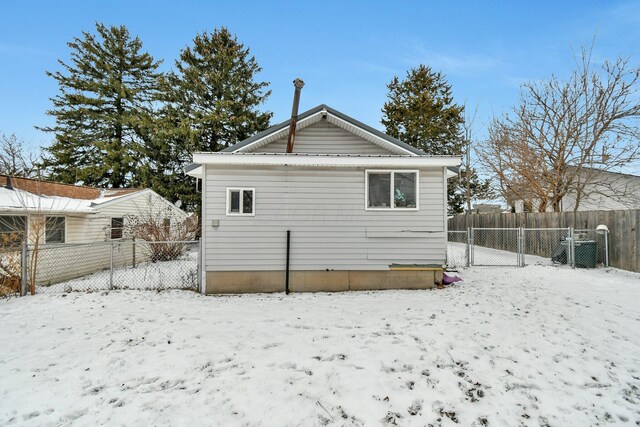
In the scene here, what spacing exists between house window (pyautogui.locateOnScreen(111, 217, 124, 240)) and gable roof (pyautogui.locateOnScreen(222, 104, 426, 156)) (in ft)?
24.1

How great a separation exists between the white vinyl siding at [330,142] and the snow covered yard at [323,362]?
13.4 ft

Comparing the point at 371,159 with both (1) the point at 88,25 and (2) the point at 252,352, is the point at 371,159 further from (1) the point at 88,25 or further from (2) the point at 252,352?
(1) the point at 88,25

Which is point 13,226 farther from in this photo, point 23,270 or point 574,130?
point 574,130

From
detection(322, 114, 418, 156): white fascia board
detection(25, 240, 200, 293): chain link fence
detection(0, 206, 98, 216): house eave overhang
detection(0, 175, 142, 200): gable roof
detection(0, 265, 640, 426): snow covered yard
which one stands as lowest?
detection(0, 265, 640, 426): snow covered yard

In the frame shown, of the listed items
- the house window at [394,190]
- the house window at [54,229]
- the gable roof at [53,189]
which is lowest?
the house window at [54,229]

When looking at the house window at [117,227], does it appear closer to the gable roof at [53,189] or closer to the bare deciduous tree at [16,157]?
the gable roof at [53,189]

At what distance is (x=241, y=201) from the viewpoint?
6.87m

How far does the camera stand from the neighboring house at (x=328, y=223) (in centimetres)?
687

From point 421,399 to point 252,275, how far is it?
4832 mm

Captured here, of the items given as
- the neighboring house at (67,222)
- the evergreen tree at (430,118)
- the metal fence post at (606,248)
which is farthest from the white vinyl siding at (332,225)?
the evergreen tree at (430,118)

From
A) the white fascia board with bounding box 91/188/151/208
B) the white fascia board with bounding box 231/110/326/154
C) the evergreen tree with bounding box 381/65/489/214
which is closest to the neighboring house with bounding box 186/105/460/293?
the white fascia board with bounding box 231/110/326/154

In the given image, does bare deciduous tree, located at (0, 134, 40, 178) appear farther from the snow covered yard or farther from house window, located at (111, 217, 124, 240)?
the snow covered yard

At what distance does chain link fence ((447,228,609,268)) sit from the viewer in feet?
31.0

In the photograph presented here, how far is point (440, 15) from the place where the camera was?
12102 millimetres
